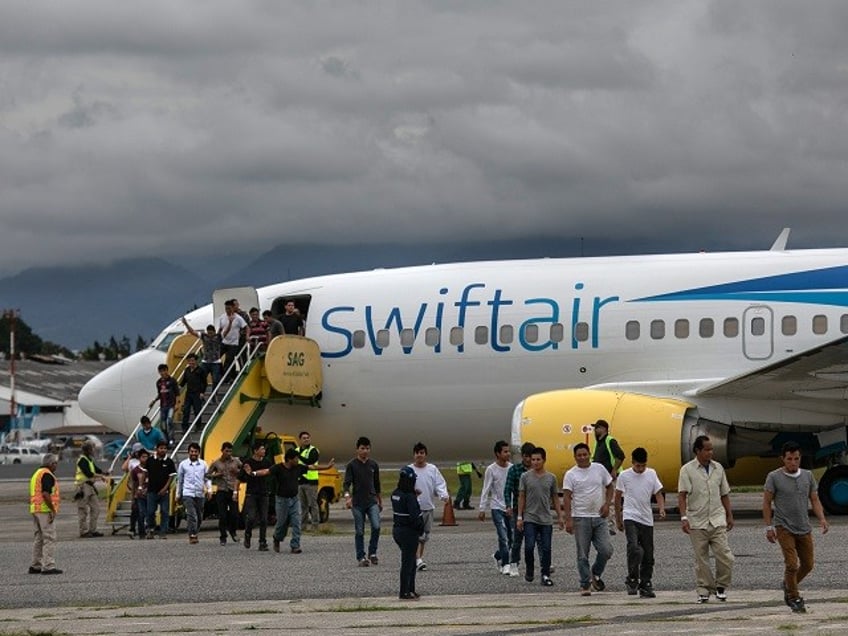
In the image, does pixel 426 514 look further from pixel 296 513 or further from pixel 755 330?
pixel 755 330

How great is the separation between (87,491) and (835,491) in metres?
13.0

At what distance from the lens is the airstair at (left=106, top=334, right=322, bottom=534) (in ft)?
102

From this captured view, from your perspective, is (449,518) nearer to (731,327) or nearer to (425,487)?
(731,327)

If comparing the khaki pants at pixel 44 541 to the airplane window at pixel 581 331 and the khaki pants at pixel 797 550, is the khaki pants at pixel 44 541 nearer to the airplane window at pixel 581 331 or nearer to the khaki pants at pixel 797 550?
the khaki pants at pixel 797 550

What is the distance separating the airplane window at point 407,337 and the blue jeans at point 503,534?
A: 10.2 m

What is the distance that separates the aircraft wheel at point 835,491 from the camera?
94.3ft

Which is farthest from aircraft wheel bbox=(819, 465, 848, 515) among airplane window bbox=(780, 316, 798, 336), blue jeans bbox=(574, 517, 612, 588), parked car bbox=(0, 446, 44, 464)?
parked car bbox=(0, 446, 44, 464)

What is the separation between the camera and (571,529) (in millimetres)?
18812

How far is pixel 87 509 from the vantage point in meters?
30.2

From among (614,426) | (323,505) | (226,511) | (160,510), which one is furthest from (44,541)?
(323,505)

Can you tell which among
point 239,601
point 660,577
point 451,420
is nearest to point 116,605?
point 239,601

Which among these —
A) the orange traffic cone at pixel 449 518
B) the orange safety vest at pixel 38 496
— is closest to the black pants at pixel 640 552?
the orange safety vest at pixel 38 496

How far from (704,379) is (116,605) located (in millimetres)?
14060

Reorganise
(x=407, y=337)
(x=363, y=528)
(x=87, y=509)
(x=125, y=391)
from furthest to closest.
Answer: (x=125, y=391) < (x=407, y=337) < (x=87, y=509) < (x=363, y=528)
